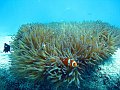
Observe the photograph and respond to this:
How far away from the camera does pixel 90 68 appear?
4.09m

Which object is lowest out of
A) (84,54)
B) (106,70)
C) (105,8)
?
(106,70)

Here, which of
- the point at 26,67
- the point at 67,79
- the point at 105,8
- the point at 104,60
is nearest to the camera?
the point at 67,79

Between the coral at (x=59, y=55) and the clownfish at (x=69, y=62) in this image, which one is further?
the coral at (x=59, y=55)

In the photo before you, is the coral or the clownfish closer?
the clownfish

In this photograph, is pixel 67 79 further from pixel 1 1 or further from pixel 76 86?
pixel 1 1

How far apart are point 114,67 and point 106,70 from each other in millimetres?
181

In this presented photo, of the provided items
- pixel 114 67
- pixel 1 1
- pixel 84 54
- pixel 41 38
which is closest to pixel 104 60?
pixel 114 67

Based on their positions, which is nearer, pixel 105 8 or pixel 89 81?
pixel 89 81

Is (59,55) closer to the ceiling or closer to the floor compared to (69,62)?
closer to the ceiling

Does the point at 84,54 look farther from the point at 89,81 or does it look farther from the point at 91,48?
the point at 89,81

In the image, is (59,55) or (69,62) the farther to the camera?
(59,55)

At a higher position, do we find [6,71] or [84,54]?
[84,54]

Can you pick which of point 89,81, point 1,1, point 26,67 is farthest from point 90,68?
point 1,1

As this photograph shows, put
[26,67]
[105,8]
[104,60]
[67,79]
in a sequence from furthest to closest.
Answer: [105,8]
[104,60]
[26,67]
[67,79]
